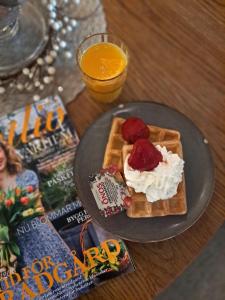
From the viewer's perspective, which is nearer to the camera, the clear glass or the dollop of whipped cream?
the dollop of whipped cream

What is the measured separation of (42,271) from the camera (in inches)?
34.5

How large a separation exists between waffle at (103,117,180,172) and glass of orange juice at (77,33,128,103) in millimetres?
67

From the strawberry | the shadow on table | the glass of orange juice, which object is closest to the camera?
the strawberry

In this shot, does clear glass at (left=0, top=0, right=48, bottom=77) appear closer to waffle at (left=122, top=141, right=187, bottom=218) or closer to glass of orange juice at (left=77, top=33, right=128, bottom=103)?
glass of orange juice at (left=77, top=33, right=128, bottom=103)

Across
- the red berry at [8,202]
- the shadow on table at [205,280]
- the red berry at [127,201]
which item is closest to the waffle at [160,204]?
the red berry at [127,201]

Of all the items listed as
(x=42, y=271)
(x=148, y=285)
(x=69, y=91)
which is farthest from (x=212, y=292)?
(x=69, y=91)

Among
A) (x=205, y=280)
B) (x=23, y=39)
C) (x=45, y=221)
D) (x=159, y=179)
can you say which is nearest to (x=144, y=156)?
(x=159, y=179)

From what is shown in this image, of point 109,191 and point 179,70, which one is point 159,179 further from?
point 179,70

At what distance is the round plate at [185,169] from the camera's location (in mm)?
855

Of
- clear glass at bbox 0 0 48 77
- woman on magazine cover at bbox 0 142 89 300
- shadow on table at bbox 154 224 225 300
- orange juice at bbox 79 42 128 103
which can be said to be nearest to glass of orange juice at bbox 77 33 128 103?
orange juice at bbox 79 42 128 103

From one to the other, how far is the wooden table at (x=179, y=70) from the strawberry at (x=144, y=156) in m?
0.16

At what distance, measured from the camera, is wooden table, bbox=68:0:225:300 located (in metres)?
0.89

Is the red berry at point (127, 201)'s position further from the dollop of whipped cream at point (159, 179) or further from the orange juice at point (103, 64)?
the orange juice at point (103, 64)

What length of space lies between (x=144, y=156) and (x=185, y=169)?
4.8 inches
